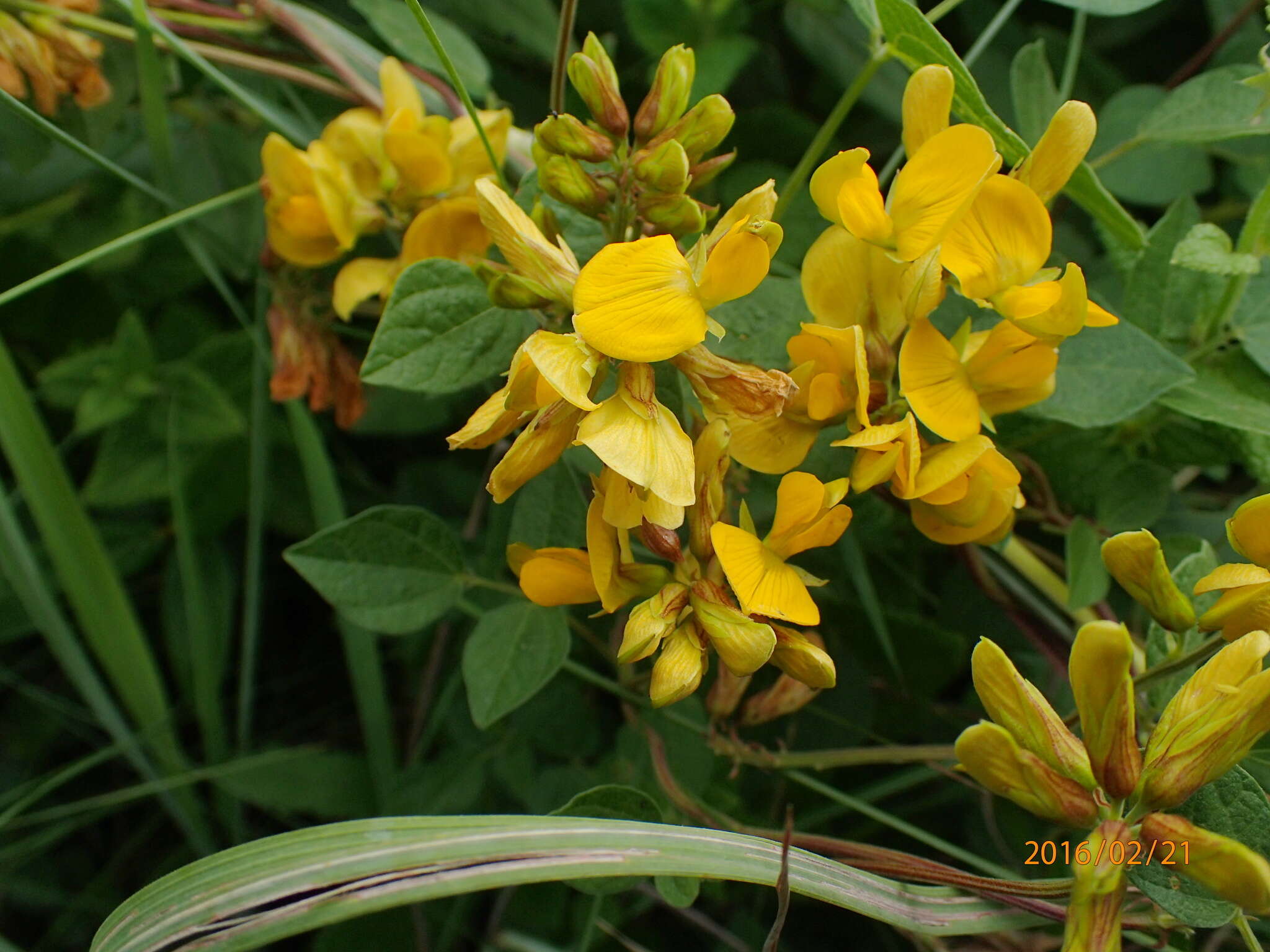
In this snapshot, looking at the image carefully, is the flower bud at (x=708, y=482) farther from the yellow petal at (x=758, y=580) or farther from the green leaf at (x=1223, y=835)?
the green leaf at (x=1223, y=835)

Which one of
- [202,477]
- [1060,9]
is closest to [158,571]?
[202,477]

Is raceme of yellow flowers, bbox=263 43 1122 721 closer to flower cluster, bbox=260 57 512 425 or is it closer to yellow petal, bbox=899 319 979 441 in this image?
yellow petal, bbox=899 319 979 441

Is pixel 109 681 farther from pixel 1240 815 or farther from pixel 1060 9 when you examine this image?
pixel 1060 9

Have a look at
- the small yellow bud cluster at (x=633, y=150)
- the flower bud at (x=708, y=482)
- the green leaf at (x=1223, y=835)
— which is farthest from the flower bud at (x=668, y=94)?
the green leaf at (x=1223, y=835)

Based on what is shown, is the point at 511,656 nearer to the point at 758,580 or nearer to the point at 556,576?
the point at 556,576

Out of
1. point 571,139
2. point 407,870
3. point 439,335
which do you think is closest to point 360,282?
point 439,335

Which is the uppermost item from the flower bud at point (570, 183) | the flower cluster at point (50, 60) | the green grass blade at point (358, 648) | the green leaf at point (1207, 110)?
the flower cluster at point (50, 60)
